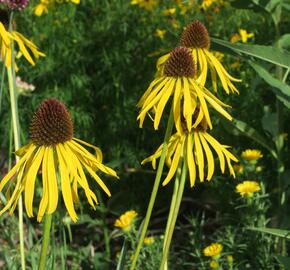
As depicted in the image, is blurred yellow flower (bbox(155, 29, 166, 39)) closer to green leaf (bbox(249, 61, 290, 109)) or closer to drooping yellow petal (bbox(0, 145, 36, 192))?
green leaf (bbox(249, 61, 290, 109))

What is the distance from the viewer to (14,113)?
1590mm

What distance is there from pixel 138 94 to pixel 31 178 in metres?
2.55

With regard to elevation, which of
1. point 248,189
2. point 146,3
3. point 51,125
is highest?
point 146,3

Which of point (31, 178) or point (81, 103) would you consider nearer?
point (31, 178)

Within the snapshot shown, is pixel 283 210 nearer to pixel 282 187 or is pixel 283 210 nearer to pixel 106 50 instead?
pixel 282 187

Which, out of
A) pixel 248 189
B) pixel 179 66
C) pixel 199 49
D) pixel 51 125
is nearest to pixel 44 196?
pixel 51 125

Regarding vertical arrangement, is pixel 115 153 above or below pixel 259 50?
below

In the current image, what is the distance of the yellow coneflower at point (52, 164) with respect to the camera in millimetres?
1136

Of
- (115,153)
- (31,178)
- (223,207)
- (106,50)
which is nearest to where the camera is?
(31,178)

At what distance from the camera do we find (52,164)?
1168 millimetres

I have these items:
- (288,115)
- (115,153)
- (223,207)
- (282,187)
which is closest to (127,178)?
(115,153)

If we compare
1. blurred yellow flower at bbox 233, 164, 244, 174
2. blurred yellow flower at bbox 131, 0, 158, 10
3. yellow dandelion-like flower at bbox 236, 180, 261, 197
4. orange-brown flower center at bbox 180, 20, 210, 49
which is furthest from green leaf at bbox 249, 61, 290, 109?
blurred yellow flower at bbox 131, 0, 158, 10

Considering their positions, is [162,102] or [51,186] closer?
[51,186]

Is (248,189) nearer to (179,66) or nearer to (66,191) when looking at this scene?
(179,66)
